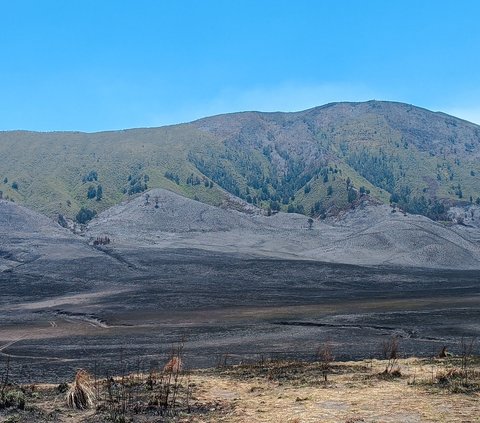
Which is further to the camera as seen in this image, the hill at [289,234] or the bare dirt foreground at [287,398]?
the hill at [289,234]

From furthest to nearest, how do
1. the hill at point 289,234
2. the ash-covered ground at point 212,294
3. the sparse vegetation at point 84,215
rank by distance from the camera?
the sparse vegetation at point 84,215 < the hill at point 289,234 < the ash-covered ground at point 212,294

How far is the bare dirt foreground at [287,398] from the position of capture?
15211mm

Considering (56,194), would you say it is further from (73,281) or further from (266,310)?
(266,310)

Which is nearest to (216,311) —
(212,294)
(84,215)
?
(212,294)

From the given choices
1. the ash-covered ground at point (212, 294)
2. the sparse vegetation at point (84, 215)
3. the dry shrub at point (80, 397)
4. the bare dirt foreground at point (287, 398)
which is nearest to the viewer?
the bare dirt foreground at point (287, 398)

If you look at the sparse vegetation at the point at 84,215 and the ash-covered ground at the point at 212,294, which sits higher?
the sparse vegetation at the point at 84,215

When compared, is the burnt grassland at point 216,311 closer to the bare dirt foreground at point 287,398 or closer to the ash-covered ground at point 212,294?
the ash-covered ground at point 212,294

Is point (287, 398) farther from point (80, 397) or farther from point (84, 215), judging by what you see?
point (84, 215)

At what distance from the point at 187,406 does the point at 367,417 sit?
4.55m

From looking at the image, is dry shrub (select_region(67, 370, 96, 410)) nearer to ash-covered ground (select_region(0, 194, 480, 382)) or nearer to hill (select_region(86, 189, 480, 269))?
ash-covered ground (select_region(0, 194, 480, 382))

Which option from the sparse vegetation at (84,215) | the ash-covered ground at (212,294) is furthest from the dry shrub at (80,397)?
the sparse vegetation at (84,215)

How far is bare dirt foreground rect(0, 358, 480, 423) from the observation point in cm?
1521

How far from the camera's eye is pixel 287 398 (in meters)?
17.3

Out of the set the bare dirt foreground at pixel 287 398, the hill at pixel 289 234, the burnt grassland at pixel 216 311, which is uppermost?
the hill at pixel 289 234
